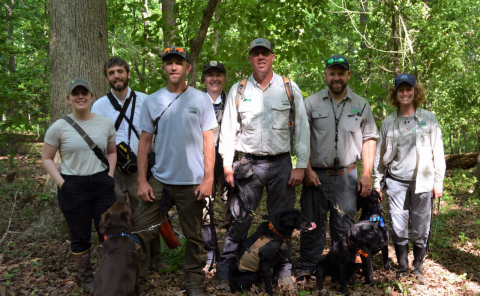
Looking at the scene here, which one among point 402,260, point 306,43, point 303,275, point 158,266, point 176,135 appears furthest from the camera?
point 306,43

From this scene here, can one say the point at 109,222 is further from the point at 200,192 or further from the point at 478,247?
the point at 478,247

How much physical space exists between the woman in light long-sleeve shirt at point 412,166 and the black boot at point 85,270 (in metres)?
3.66

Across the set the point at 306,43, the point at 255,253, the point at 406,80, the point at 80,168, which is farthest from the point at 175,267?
the point at 306,43

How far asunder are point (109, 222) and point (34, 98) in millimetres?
5414

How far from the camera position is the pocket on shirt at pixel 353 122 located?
169 inches

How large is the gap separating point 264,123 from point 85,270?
2.57 metres

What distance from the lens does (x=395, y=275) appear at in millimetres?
4562

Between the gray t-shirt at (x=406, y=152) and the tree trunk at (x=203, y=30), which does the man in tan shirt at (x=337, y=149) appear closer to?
the gray t-shirt at (x=406, y=152)

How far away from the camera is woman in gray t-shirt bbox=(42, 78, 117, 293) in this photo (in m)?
3.72

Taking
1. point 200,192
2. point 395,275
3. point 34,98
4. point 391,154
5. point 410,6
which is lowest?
point 395,275

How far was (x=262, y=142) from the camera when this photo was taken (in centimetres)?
401

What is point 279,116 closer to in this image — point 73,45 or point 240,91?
point 240,91

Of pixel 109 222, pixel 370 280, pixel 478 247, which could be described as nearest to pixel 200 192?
pixel 109 222

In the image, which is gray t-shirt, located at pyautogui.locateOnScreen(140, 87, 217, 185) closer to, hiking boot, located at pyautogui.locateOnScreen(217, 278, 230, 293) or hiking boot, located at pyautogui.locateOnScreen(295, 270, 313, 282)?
hiking boot, located at pyautogui.locateOnScreen(217, 278, 230, 293)
